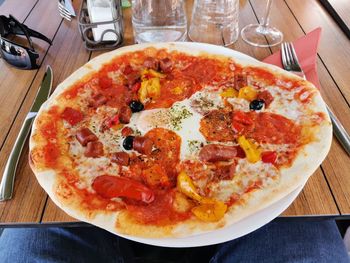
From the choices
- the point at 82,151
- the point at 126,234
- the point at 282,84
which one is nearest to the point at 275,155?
the point at 282,84

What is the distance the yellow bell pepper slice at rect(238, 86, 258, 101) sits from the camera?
1338 mm

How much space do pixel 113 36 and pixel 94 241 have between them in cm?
93

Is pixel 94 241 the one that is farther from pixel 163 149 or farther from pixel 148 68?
pixel 148 68

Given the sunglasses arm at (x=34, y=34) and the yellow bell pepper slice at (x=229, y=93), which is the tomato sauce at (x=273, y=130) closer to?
the yellow bell pepper slice at (x=229, y=93)

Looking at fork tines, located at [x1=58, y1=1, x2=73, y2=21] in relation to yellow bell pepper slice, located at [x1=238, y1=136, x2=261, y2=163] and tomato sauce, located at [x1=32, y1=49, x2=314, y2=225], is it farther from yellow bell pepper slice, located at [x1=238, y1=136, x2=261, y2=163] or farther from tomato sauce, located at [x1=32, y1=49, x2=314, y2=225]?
yellow bell pepper slice, located at [x1=238, y1=136, x2=261, y2=163]

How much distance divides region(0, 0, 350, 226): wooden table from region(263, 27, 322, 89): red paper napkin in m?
0.06

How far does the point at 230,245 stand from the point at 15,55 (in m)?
1.17

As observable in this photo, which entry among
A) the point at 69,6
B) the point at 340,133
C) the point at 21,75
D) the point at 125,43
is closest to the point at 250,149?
the point at 340,133

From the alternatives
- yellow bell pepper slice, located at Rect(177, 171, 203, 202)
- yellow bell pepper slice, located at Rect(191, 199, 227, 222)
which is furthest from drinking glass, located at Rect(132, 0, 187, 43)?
yellow bell pepper slice, located at Rect(191, 199, 227, 222)

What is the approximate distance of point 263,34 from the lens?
1.69m

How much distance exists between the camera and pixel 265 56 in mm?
1593

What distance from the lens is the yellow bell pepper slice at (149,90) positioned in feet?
4.51

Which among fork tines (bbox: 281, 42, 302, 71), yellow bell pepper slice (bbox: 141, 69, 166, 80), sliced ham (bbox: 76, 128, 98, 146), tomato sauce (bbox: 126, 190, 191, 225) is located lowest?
tomato sauce (bbox: 126, 190, 191, 225)

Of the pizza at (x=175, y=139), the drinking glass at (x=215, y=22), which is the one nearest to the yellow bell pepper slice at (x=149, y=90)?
the pizza at (x=175, y=139)
